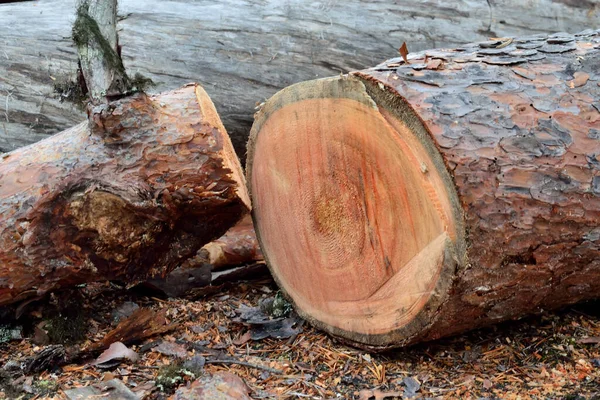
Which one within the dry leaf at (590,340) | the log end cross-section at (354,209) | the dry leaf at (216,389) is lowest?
the dry leaf at (216,389)

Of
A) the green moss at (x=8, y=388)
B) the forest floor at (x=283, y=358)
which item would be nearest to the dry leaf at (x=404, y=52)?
the forest floor at (x=283, y=358)

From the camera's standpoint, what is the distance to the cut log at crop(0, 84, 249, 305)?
A: 2.78 m

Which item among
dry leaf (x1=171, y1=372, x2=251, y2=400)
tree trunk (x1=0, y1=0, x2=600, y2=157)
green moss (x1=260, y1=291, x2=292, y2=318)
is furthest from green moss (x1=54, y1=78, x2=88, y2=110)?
dry leaf (x1=171, y1=372, x2=251, y2=400)

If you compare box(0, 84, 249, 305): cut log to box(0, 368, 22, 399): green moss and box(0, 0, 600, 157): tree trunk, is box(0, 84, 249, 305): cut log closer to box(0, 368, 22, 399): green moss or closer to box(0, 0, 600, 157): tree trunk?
box(0, 368, 22, 399): green moss

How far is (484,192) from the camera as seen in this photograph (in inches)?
90.7

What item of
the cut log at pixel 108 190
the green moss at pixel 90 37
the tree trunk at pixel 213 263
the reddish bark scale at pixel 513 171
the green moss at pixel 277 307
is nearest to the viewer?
the reddish bark scale at pixel 513 171

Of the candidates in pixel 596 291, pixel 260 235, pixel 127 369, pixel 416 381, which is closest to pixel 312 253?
Result: pixel 260 235

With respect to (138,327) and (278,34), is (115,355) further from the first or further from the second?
(278,34)

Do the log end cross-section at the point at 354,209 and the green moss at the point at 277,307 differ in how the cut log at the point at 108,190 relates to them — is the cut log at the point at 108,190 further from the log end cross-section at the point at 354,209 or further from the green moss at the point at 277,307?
the green moss at the point at 277,307

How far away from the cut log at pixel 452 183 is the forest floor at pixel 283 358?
172 millimetres

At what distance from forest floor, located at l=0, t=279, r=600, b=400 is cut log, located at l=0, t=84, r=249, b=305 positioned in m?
0.30

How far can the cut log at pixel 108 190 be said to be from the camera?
2.78 m

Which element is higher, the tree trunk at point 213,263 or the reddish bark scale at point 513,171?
the reddish bark scale at point 513,171

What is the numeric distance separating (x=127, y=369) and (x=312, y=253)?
0.97m
